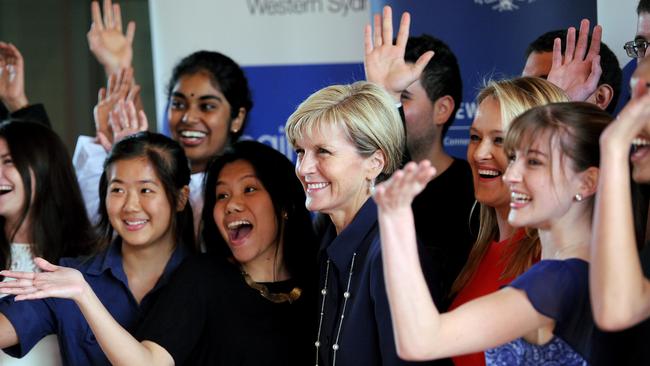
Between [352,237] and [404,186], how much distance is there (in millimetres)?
800

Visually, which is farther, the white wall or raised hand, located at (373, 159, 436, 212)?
the white wall

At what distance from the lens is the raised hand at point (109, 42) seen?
4.40 meters

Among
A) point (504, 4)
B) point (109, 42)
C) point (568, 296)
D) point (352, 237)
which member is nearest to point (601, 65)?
point (504, 4)

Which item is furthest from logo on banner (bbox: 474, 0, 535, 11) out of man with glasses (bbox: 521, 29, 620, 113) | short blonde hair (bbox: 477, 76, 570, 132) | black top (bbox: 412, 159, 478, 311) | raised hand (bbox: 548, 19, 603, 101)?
short blonde hair (bbox: 477, 76, 570, 132)

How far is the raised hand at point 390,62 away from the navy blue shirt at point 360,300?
1.86ft

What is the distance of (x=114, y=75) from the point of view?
14.1 ft

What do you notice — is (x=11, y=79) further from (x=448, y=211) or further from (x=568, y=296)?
(x=568, y=296)

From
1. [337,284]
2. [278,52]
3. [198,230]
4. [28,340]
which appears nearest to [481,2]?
[278,52]

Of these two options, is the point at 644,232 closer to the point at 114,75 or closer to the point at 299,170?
the point at 299,170

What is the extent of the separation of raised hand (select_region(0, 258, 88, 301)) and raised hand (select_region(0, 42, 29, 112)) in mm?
1881

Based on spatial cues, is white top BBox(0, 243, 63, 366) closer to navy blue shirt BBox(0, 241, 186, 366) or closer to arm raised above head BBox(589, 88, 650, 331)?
navy blue shirt BBox(0, 241, 186, 366)

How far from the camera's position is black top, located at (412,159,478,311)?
3.36m

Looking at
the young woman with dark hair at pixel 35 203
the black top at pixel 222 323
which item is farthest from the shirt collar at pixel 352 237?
the young woman with dark hair at pixel 35 203

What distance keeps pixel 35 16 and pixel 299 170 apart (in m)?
4.00
